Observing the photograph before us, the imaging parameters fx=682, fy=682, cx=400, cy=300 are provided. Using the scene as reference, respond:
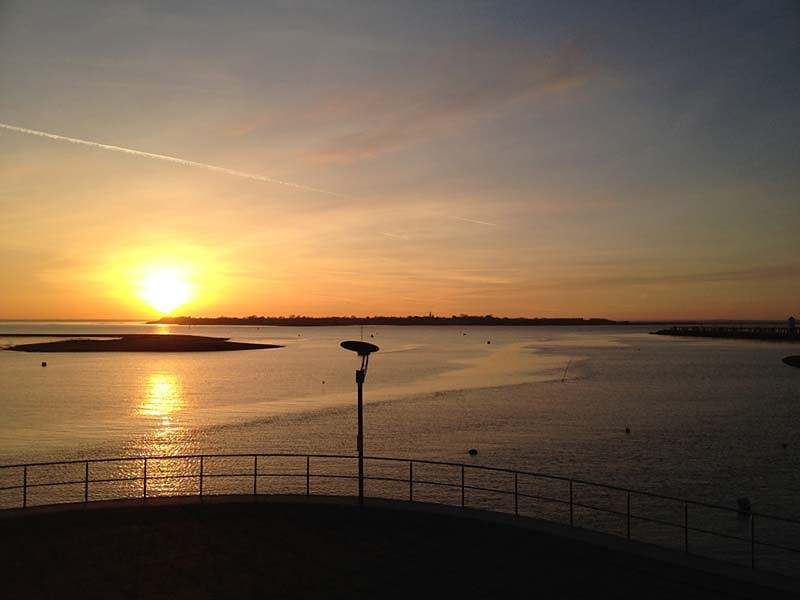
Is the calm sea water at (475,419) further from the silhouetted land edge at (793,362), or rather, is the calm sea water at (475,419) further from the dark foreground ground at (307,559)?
the dark foreground ground at (307,559)

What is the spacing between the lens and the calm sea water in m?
42.3

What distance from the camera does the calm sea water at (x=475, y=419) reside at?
42.3m

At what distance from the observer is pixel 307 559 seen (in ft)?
47.9

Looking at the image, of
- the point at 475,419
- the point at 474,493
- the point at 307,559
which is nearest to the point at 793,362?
the point at 475,419

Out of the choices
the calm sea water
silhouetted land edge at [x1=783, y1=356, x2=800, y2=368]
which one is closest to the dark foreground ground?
the calm sea water

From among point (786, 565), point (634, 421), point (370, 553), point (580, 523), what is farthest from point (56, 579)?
point (634, 421)

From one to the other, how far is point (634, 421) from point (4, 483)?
159 feet

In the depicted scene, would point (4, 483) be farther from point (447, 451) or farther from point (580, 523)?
point (580, 523)

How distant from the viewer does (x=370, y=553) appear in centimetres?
1501

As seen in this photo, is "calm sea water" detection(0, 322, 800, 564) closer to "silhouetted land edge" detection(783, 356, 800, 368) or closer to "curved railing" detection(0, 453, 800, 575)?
"curved railing" detection(0, 453, 800, 575)

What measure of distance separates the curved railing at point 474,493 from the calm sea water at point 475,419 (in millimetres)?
2985

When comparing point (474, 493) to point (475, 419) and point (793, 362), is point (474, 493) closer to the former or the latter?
point (475, 419)

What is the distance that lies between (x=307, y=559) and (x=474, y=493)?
20.8 m

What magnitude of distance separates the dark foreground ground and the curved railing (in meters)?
6.37
